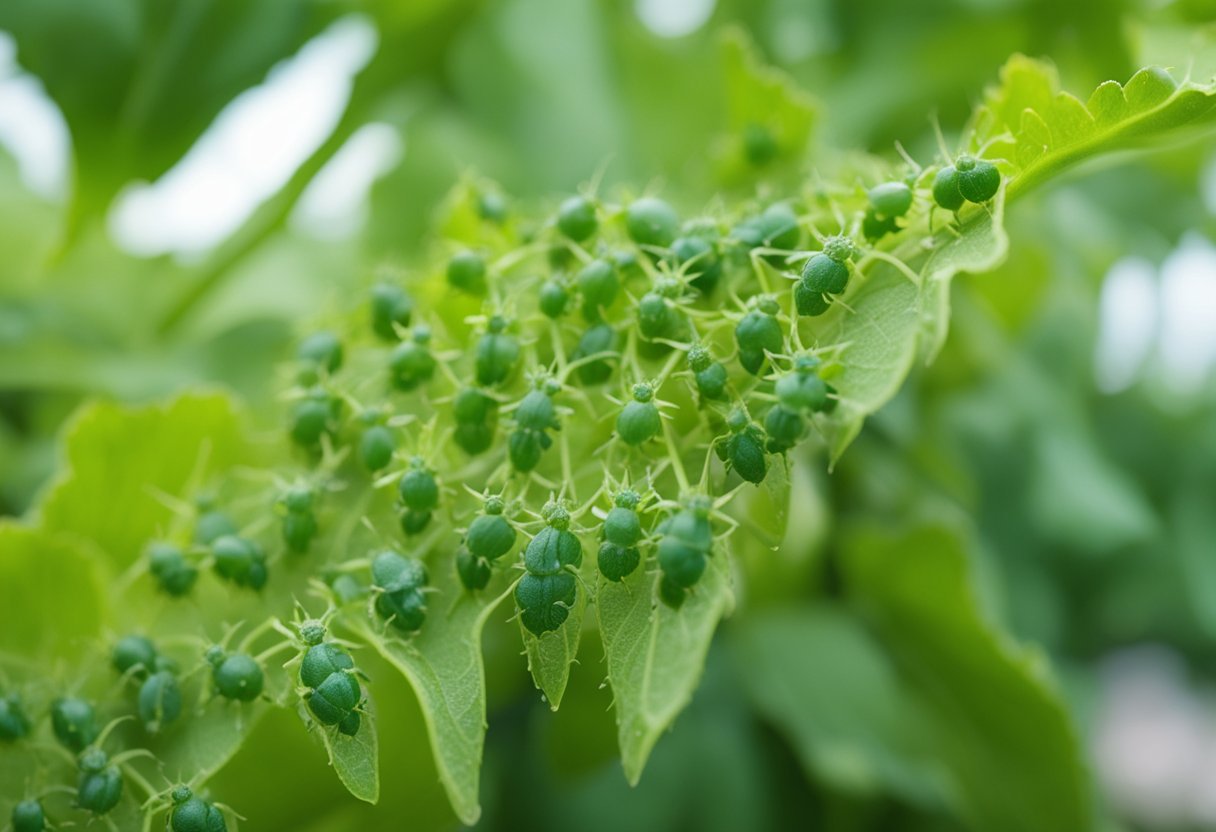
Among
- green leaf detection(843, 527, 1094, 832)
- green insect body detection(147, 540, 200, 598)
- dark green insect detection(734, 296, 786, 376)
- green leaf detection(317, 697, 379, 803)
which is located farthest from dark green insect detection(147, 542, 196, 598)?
green leaf detection(843, 527, 1094, 832)

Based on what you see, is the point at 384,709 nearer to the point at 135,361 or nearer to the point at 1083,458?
the point at 135,361

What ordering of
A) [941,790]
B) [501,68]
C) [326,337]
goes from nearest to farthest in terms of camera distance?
[326,337], [941,790], [501,68]

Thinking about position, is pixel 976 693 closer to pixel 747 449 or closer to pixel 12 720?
pixel 747 449

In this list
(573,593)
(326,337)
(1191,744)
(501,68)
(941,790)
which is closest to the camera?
(573,593)

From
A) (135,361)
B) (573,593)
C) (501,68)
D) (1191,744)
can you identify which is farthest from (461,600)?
(1191,744)

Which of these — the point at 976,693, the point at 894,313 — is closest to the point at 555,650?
the point at 894,313

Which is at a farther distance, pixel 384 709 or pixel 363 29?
pixel 363 29
